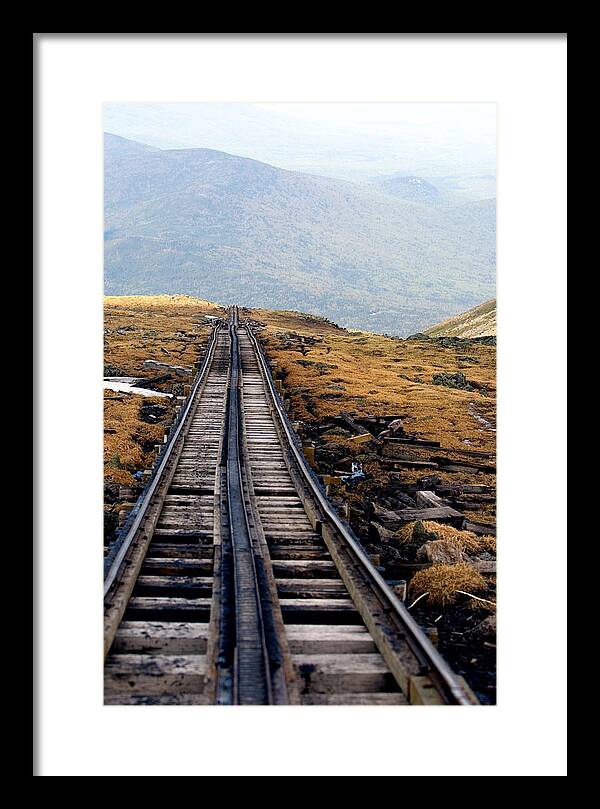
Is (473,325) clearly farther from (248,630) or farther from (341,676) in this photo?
(341,676)

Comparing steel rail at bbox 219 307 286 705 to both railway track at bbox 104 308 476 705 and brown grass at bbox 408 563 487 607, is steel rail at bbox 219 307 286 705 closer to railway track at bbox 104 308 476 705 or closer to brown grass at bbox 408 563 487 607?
railway track at bbox 104 308 476 705

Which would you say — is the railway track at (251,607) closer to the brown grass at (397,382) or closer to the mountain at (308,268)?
the brown grass at (397,382)

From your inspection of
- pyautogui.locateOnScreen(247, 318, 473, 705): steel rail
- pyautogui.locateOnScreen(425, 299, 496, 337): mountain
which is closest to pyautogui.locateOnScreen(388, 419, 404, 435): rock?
pyautogui.locateOnScreen(247, 318, 473, 705): steel rail

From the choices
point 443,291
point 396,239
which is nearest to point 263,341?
point 443,291

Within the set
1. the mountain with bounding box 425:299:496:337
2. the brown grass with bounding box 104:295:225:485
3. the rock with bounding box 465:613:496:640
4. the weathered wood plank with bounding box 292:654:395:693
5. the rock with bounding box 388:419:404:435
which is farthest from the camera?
the mountain with bounding box 425:299:496:337

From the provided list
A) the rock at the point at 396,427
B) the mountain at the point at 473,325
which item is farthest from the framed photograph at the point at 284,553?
the mountain at the point at 473,325

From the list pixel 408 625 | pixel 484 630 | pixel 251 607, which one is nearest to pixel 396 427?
pixel 484 630
